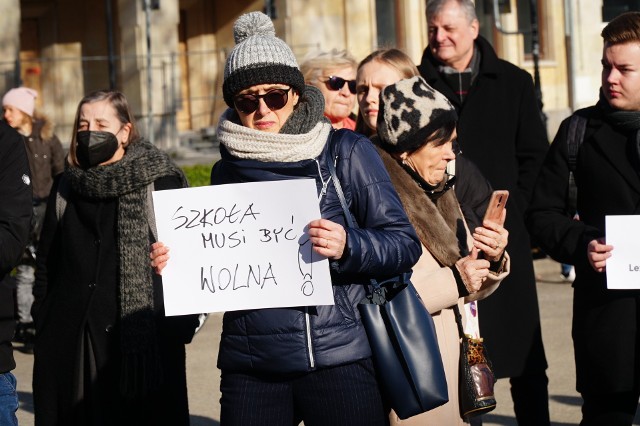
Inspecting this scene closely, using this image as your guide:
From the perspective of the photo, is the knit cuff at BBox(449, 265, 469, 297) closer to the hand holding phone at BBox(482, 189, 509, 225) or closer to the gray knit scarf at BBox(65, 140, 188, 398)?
the hand holding phone at BBox(482, 189, 509, 225)

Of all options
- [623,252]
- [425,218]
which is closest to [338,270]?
[425,218]

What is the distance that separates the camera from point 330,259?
3.98m

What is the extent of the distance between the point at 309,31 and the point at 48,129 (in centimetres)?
1554

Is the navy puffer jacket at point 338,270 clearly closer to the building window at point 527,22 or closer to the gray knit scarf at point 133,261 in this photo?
the gray knit scarf at point 133,261

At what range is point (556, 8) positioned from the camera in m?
32.9

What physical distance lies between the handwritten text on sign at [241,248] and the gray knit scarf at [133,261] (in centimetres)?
143

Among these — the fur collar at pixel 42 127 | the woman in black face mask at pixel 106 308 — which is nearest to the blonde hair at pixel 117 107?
the woman in black face mask at pixel 106 308

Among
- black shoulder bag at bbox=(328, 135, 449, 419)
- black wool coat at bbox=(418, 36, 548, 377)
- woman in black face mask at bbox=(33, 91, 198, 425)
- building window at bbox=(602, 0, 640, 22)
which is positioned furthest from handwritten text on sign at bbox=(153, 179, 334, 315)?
building window at bbox=(602, 0, 640, 22)

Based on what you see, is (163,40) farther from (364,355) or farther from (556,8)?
(364,355)

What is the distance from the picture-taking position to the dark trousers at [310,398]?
4.04 meters

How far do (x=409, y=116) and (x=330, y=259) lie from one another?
887 mm

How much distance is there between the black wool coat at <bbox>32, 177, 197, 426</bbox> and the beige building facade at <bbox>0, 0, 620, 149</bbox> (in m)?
17.1

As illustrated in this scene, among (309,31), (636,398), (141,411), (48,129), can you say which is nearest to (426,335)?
(636,398)

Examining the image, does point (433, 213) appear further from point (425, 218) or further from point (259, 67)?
point (259, 67)
